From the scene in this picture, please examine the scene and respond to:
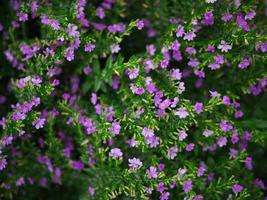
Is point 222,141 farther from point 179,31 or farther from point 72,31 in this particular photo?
point 72,31

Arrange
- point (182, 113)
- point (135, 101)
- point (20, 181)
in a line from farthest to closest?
point (20, 181) < point (135, 101) < point (182, 113)

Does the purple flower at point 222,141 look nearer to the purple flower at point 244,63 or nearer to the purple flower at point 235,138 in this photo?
the purple flower at point 235,138

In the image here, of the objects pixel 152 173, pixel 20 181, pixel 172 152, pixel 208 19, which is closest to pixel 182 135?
pixel 172 152

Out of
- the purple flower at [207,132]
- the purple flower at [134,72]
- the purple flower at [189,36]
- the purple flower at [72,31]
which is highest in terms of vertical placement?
the purple flower at [72,31]

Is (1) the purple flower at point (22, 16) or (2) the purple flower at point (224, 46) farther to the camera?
(1) the purple flower at point (22, 16)

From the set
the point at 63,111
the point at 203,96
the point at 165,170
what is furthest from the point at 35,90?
the point at 203,96

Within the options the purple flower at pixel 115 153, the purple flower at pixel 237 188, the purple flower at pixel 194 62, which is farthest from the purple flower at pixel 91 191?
the purple flower at pixel 194 62

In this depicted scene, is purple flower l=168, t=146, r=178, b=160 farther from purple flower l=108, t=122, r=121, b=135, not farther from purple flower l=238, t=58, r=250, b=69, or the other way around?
purple flower l=238, t=58, r=250, b=69

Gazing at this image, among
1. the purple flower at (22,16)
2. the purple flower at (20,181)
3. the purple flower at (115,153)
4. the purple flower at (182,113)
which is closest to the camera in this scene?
the purple flower at (182,113)

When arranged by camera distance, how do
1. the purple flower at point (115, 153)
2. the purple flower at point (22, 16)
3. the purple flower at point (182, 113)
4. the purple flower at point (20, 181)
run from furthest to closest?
1. the purple flower at point (20, 181)
2. the purple flower at point (22, 16)
3. the purple flower at point (115, 153)
4. the purple flower at point (182, 113)
